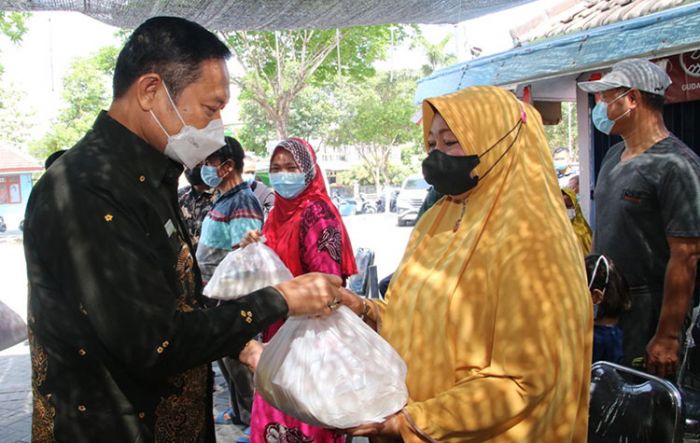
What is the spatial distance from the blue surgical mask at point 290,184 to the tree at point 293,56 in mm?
13501

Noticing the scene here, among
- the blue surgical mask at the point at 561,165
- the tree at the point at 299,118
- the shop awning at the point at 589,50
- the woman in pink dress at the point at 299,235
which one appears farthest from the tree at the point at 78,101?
the woman in pink dress at the point at 299,235

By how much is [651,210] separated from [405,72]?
33932 millimetres

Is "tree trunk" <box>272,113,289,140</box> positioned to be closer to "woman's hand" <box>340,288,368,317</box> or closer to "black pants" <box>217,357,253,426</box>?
"black pants" <box>217,357,253,426</box>

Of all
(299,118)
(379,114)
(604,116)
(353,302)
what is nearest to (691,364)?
(604,116)

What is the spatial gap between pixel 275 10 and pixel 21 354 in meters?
5.17

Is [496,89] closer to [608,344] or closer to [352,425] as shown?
[352,425]

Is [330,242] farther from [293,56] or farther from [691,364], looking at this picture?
[293,56]

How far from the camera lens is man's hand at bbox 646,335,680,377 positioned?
284 cm

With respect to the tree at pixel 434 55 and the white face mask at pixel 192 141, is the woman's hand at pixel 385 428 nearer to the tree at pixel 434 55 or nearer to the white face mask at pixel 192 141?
the white face mask at pixel 192 141

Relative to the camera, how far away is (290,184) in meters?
3.62

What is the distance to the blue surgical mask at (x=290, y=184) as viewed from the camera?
3.62 m

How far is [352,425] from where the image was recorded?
1480 mm

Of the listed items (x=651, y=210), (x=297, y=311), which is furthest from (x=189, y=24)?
(x=651, y=210)

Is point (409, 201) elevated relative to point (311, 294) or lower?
lower
